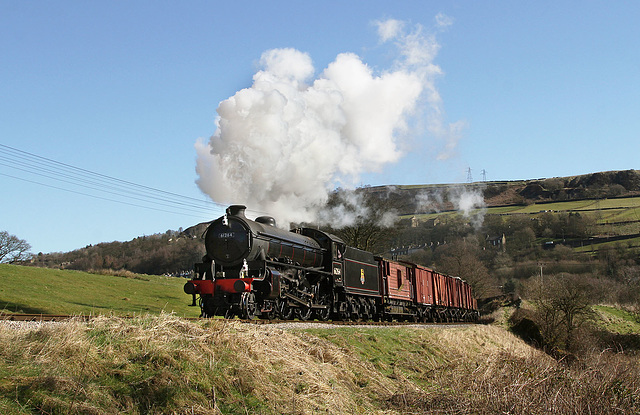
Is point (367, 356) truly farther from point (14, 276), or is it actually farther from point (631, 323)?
point (631, 323)

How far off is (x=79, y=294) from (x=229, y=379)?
80.7 ft

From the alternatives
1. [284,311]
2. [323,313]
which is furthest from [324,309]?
[284,311]

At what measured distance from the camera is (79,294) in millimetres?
28953

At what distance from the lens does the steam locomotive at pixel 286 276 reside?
653 inches

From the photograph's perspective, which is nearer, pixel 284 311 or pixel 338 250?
pixel 284 311

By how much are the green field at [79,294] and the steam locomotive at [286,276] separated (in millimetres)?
6525

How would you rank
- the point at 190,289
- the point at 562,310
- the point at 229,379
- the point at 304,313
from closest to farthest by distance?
the point at 229,379
the point at 190,289
the point at 304,313
the point at 562,310

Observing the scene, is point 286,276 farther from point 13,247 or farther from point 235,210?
point 13,247

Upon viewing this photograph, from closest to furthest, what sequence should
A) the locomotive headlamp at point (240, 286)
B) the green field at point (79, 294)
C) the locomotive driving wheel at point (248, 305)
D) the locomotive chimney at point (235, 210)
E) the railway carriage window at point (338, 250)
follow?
the locomotive headlamp at point (240, 286) < the locomotive driving wheel at point (248, 305) < the locomotive chimney at point (235, 210) < the railway carriage window at point (338, 250) < the green field at point (79, 294)

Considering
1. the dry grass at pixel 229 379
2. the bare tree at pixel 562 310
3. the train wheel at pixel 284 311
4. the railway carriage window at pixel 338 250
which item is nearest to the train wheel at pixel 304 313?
the train wheel at pixel 284 311

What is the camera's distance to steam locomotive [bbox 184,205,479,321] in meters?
16.6

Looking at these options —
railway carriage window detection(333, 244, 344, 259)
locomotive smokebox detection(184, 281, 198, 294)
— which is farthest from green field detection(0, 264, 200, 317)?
railway carriage window detection(333, 244, 344, 259)

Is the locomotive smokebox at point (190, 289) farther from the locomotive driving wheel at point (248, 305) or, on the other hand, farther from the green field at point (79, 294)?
the green field at point (79, 294)

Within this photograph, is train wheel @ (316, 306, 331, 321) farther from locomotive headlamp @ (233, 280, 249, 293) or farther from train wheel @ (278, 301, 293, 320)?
locomotive headlamp @ (233, 280, 249, 293)
